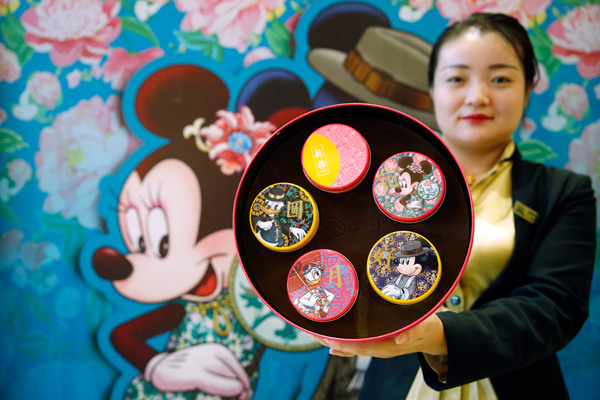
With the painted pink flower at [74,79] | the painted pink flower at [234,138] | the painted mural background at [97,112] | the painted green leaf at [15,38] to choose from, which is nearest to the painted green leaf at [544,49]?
the painted mural background at [97,112]

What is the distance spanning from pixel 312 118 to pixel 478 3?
34.6 inches

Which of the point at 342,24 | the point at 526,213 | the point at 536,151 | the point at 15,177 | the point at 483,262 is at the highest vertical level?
the point at 342,24

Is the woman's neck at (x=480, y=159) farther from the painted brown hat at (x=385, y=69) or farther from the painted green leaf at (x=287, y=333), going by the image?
the painted green leaf at (x=287, y=333)

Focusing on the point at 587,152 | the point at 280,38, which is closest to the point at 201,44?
the point at 280,38

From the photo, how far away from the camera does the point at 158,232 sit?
1.13 m

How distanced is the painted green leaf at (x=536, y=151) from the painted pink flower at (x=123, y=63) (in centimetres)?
113

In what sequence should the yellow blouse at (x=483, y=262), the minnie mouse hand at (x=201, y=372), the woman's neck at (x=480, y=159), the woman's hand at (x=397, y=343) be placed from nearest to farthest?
the woman's hand at (x=397, y=343) < the yellow blouse at (x=483, y=262) < the woman's neck at (x=480, y=159) < the minnie mouse hand at (x=201, y=372)

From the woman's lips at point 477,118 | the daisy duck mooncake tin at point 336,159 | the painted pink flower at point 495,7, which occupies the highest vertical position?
the painted pink flower at point 495,7

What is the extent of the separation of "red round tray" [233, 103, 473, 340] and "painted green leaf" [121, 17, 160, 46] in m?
0.81

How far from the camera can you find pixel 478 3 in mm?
1129

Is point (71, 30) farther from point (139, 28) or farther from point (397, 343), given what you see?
point (397, 343)

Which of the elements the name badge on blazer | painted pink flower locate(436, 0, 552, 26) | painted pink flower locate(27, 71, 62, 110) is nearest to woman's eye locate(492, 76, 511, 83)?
the name badge on blazer

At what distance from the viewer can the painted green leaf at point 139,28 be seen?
1.16m

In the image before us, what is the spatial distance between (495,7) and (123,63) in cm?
114
